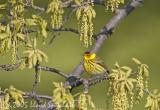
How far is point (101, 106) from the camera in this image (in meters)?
4.66

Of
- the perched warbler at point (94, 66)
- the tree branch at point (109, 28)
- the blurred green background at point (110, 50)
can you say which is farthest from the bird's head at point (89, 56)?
the blurred green background at point (110, 50)

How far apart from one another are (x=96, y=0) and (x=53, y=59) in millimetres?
2088

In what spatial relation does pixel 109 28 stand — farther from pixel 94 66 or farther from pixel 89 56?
Result: pixel 94 66

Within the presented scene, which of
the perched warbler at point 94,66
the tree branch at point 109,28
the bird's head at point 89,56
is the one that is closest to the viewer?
the perched warbler at point 94,66

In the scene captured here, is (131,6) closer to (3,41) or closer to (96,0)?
(96,0)

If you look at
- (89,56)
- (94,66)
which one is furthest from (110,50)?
(94,66)

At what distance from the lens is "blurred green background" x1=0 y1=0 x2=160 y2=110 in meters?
5.03

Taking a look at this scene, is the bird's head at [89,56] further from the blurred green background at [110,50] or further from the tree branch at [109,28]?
the blurred green background at [110,50]

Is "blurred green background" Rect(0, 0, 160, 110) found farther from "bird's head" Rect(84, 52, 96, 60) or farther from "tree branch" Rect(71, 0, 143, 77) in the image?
"bird's head" Rect(84, 52, 96, 60)

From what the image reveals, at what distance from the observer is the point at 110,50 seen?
564cm

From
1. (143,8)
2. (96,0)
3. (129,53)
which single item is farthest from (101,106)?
(143,8)

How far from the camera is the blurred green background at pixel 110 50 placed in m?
5.03

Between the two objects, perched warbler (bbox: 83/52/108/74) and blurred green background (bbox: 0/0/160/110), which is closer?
perched warbler (bbox: 83/52/108/74)

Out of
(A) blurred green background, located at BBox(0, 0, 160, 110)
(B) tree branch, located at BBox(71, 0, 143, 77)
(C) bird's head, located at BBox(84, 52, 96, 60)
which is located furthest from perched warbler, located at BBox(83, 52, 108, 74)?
(A) blurred green background, located at BBox(0, 0, 160, 110)
